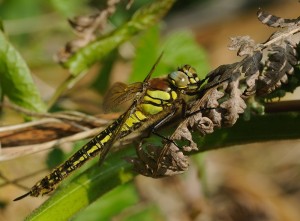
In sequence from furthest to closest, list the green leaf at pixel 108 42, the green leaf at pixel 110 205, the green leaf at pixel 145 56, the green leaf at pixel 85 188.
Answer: the green leaf at pixel 145 56, the green leaf at pixel 110 205, the green leaf at pixel 108 42, the green leaf at pixel 85 188

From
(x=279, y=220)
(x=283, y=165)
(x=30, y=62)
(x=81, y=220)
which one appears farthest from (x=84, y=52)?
(x=283, y=165)

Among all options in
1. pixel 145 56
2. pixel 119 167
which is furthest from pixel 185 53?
pixel 119 167

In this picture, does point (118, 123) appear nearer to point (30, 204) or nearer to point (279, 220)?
Answer: point (30, 204)

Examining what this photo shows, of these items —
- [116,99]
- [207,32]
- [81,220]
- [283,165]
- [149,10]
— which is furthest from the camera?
[207,32]

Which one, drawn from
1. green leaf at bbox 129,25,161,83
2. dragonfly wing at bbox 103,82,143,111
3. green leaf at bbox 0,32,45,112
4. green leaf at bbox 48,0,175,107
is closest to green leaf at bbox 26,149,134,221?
dragonfly wing at bbox 103,82,143,111

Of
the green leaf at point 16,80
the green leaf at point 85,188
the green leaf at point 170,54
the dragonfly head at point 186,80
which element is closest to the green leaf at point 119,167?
the green leaf at point 85,188

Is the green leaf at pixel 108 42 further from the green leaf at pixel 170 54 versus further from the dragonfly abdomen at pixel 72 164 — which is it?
the dragonfly abdomen at pixel 72 164

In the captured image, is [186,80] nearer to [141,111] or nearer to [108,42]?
[141,111]
